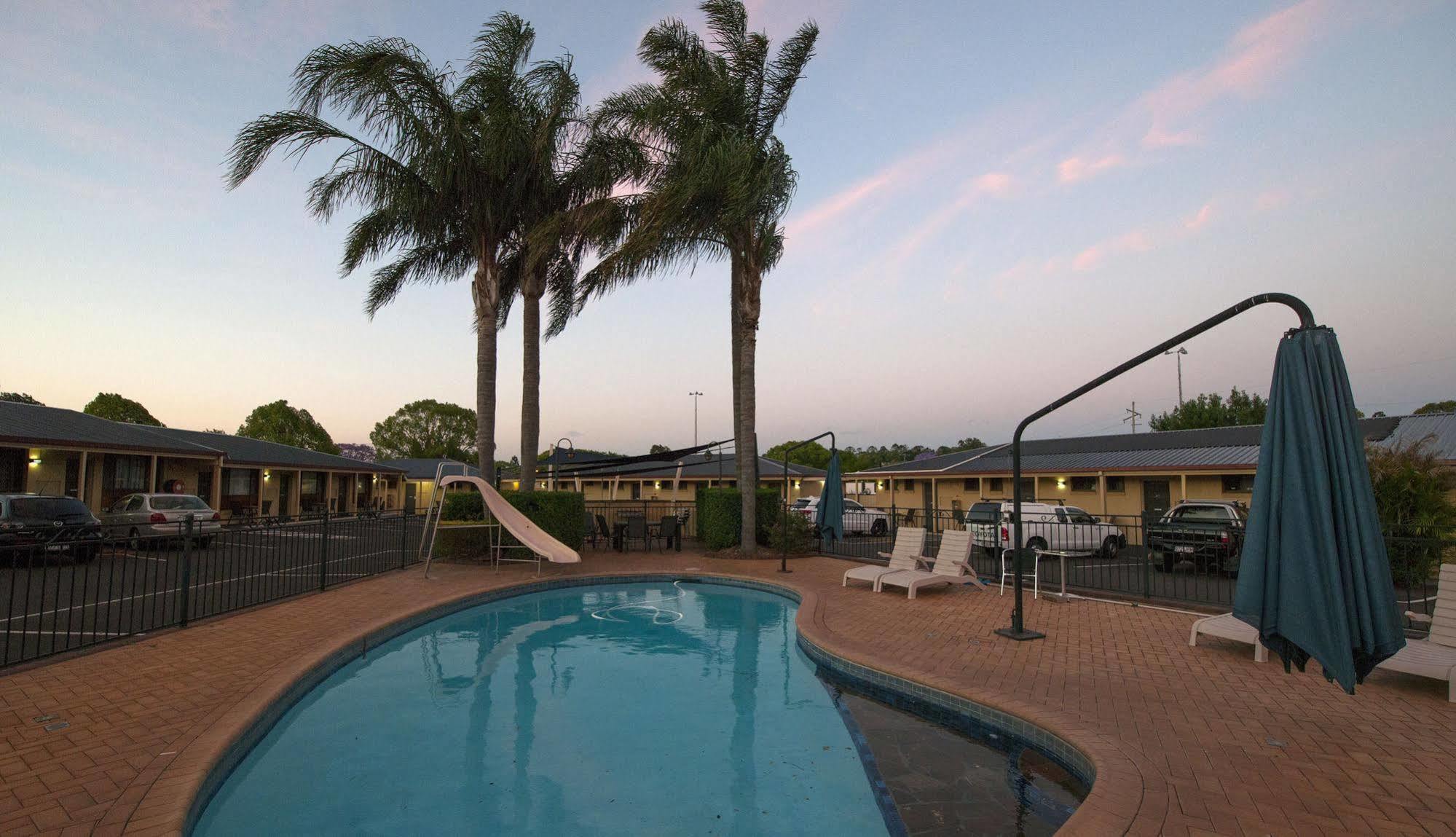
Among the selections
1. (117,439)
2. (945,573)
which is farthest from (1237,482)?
(117,439)

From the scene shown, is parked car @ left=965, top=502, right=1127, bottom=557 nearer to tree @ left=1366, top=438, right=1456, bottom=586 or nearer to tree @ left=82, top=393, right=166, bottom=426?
tree @ left=1366, top=438, right=1456, bottom=586

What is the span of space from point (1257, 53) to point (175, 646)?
16.2m

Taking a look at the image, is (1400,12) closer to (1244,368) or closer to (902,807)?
(902,807)

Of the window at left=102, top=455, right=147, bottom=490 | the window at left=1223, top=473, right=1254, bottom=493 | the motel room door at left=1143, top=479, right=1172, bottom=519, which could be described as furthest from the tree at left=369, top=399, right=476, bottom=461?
the window at left=1223, top=473, right=1254, bottom=493

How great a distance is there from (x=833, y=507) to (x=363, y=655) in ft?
29.4

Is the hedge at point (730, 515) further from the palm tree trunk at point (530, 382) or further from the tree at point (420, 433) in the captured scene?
the tree at point (420, 433)

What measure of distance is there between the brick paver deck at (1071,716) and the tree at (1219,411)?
179 ft

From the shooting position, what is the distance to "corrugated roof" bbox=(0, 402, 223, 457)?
17.6 m

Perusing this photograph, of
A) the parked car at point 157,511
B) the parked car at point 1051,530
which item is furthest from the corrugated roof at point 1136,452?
the parked car at point 157,511

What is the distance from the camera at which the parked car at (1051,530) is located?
51.0 feet

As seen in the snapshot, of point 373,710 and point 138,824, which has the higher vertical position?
point 138,824

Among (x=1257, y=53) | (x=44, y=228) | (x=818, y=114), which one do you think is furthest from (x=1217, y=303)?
(x=44, y=228)

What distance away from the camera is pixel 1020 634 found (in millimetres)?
7230

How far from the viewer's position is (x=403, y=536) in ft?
43.7
